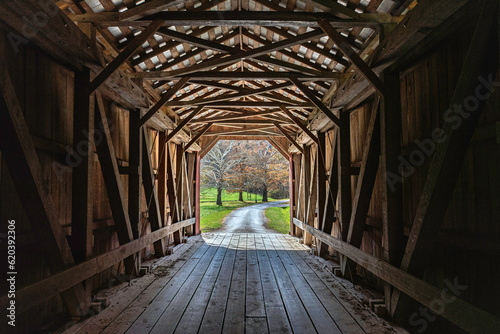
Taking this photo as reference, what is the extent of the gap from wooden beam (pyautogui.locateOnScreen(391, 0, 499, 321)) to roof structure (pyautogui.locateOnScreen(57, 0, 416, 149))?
1399 millimetres

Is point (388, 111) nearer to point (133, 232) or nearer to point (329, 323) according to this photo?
point (329, 323)

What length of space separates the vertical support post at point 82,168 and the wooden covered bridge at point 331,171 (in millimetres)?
20

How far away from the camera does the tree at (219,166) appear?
25438mm

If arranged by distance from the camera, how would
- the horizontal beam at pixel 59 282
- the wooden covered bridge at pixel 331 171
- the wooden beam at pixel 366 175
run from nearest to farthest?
the horizontal beam at pixel 59 282
the wooden covered bridge at pixel 331 171
the wooden beam at pixel 366 175

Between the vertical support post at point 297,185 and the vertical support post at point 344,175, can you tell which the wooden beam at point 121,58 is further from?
the vertical support post at point 297,185

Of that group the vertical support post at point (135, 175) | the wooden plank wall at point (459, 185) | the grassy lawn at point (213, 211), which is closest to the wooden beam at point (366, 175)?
the wooden plank wall at point (459, 185)

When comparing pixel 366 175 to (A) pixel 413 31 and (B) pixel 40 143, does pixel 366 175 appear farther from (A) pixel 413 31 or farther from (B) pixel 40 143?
(B) pixel 40 143

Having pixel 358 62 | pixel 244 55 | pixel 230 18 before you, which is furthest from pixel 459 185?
pixel 244 55

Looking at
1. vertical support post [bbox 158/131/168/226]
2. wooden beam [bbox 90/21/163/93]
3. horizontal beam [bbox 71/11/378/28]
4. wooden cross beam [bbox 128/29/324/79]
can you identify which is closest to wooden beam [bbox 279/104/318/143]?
wooden cross beam [bbox 128/29/324/79]

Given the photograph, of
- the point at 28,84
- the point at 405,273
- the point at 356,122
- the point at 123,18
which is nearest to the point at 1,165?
the point at 28,84

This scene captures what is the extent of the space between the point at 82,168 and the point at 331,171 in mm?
4121

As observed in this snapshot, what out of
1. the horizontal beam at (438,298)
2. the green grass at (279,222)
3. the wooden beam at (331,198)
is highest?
the wooden beam at (331,198)

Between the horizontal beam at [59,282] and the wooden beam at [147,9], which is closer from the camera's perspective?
the horizontal beam at [59,282]

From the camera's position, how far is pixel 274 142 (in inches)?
405
